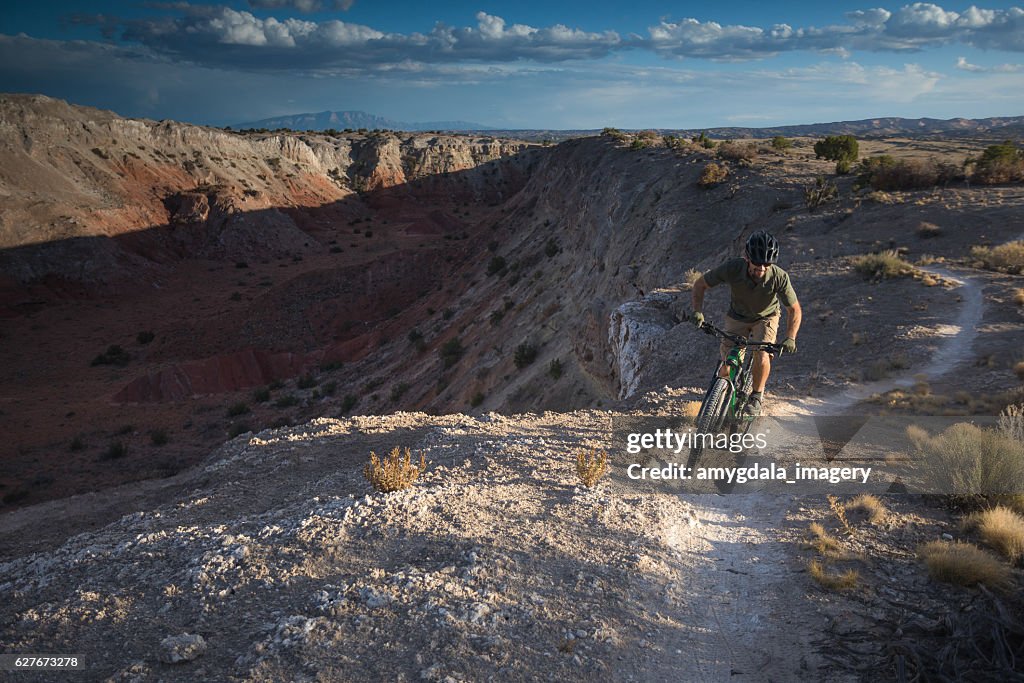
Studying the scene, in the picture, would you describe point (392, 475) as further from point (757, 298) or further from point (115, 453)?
point (115, 453)

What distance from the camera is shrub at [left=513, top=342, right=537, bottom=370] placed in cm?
2148

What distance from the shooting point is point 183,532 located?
5.36 metres

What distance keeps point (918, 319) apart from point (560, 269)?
18.4 meters

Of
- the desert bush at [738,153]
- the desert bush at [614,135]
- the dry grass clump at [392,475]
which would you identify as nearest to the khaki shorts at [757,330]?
the dry grass clump at [392,475]

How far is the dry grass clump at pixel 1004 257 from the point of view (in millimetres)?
12281

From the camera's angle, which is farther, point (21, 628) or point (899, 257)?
point (899, 257)

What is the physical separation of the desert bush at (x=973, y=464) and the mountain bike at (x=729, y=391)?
5.50 feet

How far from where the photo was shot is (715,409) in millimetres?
6066

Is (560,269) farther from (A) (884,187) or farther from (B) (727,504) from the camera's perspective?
(B) (727,504)

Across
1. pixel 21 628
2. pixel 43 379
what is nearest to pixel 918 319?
pixel 21 628

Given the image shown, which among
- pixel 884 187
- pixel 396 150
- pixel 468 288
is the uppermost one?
pixel 396 150

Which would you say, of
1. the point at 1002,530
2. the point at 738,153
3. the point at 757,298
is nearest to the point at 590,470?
the point at 757,298

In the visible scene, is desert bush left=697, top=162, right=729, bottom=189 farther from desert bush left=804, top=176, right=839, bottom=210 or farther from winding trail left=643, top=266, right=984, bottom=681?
winding trail left=643, top=266, right=984, bottom=681

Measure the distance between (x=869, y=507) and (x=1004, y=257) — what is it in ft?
33.9
